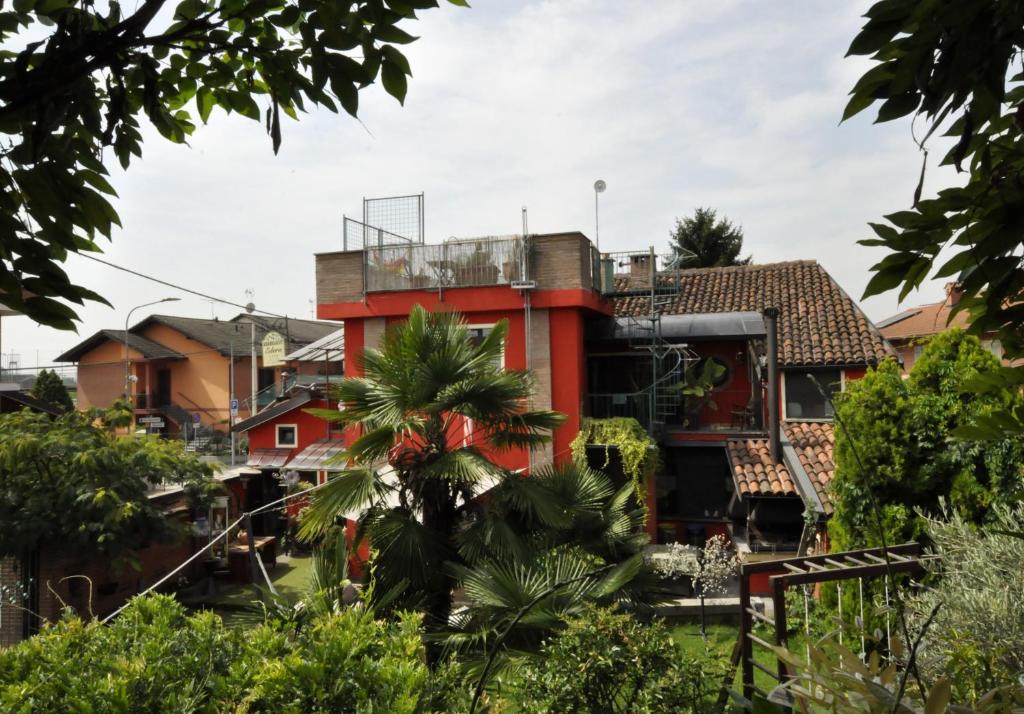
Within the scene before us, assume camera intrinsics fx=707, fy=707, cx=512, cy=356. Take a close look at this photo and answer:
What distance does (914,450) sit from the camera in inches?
369

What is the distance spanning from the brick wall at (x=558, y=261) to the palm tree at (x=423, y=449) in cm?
682

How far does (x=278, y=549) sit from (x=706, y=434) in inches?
465

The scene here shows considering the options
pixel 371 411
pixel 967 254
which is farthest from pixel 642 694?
pixel 371 411

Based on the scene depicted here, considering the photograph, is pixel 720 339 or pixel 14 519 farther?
pixel 720 339

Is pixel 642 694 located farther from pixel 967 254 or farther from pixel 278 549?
pixel 278 549

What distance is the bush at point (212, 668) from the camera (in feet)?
11.7

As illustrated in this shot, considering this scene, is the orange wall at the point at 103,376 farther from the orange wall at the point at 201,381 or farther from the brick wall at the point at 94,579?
the brick wall at the point at 94,579

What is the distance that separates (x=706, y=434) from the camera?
55.0 feet

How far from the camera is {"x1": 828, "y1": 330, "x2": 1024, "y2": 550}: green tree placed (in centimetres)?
890

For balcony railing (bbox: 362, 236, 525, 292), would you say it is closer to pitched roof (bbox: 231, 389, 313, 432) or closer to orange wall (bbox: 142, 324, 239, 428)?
pitched roof (bbox: 231, 389, 313, 432)

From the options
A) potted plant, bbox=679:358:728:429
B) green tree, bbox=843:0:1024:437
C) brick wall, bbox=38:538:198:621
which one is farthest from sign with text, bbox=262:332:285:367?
green tree, bbox=843:0:1024:437

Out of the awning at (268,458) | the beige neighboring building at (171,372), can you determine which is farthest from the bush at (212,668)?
the beige neighboring building at (171,372)

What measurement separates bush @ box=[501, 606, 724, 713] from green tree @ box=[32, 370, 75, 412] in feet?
134

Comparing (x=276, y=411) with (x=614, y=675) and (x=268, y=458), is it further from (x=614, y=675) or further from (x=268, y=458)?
(x=614, y=675)
